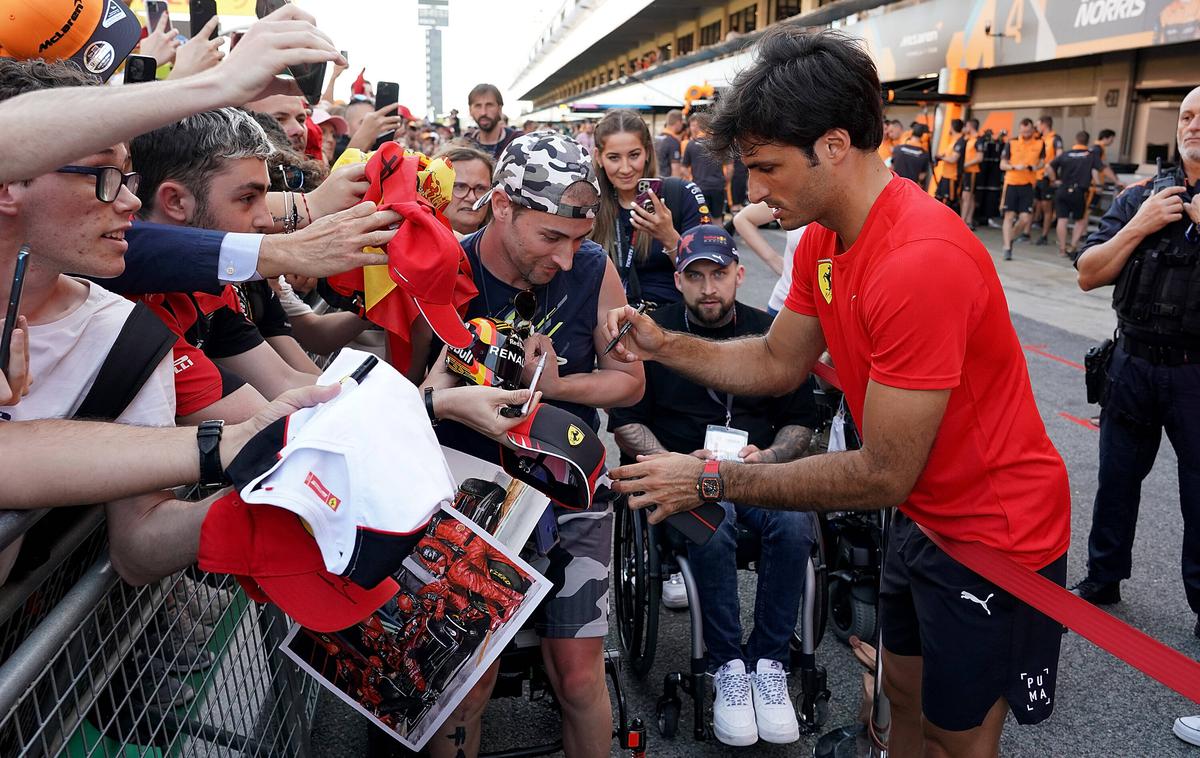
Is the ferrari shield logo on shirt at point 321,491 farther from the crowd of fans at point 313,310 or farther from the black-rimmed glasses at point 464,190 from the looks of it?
the black-rimmed glasses at point 464,190

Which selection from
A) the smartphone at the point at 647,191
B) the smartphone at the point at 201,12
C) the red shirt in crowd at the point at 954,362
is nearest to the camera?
the red shirt in crowd at the point at 954,362

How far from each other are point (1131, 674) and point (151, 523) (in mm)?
3605

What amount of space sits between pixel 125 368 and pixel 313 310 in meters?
1.93

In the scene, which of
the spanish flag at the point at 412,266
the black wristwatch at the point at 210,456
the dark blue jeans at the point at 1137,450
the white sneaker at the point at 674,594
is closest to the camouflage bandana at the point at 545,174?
the spanish flag at the point at 412,266

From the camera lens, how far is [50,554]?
5.19ft

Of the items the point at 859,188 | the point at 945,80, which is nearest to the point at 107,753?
the point at 859,188

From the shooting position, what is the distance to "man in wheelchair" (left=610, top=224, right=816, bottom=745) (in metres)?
3.07

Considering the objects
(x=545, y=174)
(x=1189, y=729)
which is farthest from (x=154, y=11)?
(x=1189, y=729)

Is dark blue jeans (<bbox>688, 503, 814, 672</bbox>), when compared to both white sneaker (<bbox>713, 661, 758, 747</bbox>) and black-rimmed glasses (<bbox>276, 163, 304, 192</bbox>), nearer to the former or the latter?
white sneaker (<bbox>713, 661, 758, 747</bbox>)

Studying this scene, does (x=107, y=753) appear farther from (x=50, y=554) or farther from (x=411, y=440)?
(x=411, y=440)

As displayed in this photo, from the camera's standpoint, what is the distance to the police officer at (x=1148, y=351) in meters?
3.47

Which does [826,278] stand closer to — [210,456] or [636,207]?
[210,456]

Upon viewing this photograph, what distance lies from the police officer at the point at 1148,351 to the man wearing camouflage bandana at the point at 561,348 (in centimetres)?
232

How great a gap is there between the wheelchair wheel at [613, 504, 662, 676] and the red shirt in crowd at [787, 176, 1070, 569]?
1.16 metres
